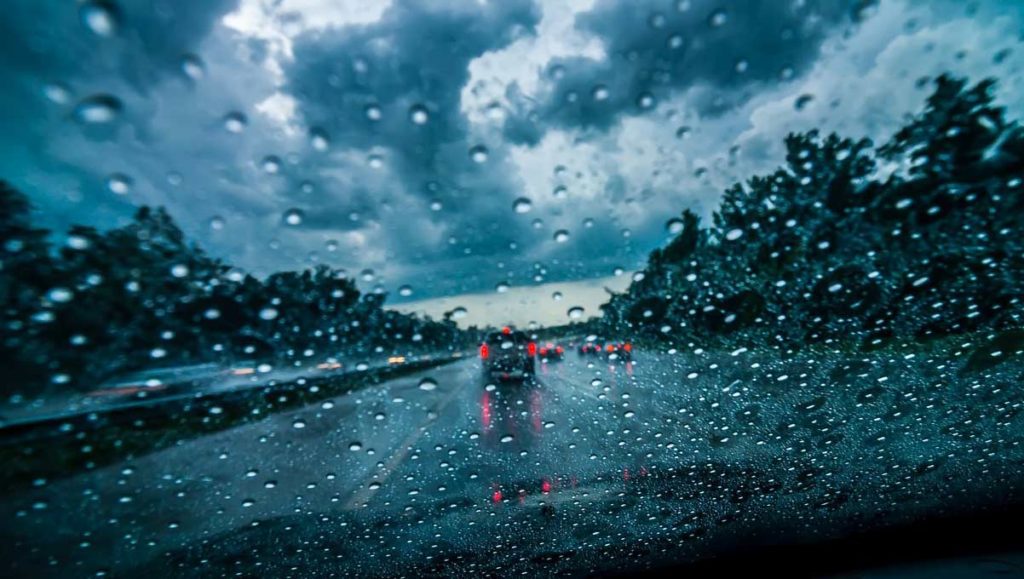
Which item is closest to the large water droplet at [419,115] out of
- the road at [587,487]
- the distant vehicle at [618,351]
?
the road at [587,487]

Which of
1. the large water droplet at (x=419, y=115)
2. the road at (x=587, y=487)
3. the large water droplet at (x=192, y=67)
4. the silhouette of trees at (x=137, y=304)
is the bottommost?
the road at (x=587, y=487)

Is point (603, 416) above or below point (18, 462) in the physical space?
below

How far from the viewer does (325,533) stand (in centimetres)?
430

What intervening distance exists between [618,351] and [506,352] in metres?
1.64

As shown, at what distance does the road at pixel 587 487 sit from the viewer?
3.86 meters

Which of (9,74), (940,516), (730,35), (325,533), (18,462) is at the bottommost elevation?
(940,516)

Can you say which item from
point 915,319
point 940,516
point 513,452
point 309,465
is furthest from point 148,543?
point 915,319

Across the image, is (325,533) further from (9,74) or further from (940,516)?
(940,516)

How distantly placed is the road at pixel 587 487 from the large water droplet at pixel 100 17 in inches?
118

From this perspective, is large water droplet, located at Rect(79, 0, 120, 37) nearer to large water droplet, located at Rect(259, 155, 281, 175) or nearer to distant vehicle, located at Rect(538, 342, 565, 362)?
large water droplet, located at Rect(259, 155, 281, 175)

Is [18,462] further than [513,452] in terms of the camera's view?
No

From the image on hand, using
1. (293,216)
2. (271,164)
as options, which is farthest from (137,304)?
(271,164)

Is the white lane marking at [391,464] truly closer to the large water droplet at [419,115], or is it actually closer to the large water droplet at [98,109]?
the large water droplet at [419,115]

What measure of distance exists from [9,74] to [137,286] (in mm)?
1186
